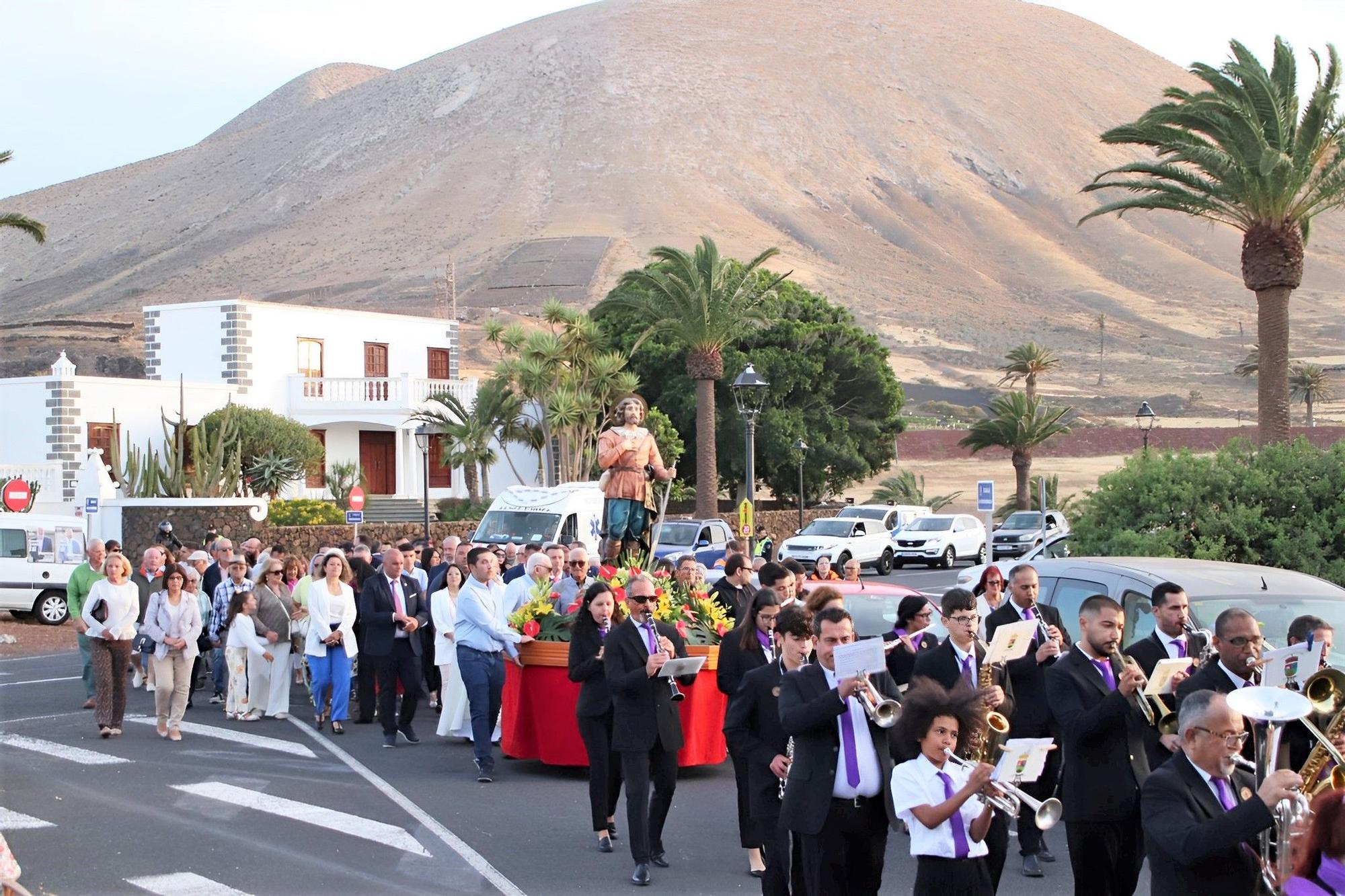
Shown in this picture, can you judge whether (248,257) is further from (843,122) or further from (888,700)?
(888,700)

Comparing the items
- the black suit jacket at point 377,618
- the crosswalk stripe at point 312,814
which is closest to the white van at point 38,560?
the black suit jacket at point 377,618

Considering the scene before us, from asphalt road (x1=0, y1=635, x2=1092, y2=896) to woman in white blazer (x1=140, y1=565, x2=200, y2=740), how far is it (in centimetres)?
30

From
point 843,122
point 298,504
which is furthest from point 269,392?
point 843,122

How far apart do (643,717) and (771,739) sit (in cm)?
180

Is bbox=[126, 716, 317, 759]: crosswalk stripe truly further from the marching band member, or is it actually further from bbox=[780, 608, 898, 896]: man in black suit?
the marching band member

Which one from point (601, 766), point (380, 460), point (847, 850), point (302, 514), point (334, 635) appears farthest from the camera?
point (380, 460)

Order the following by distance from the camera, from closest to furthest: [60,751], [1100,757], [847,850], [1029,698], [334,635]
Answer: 1. [847,850]
2. [1100,757]
3. [1029,698]
4. [60,751]
5. [334,635]

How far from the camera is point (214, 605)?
17.4m

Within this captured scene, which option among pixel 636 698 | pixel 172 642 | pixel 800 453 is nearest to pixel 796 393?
pixel 800 453

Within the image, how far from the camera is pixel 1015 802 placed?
5457 millimetres

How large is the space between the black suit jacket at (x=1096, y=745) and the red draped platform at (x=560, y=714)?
5.57 m

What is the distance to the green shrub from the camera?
130 ft

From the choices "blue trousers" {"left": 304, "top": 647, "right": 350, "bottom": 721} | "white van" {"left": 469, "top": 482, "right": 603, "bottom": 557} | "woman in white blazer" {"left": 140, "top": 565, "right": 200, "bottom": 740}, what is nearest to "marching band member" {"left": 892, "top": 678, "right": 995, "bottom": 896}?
"blue trousers" {"left": 304, "top": 647, "right": 350, "bottom": 721}

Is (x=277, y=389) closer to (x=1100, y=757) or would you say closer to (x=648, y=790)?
(x=648, y=790)
